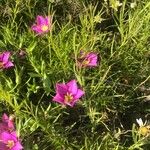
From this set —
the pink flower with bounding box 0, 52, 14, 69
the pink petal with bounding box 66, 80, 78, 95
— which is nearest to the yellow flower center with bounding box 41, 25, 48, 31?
the pink flower with bounding box 0, 52, 14, 69

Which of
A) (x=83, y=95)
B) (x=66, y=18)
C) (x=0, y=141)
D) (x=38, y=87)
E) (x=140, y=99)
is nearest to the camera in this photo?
(x=0, y=141)

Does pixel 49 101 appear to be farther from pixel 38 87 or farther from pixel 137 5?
pixel 137 5

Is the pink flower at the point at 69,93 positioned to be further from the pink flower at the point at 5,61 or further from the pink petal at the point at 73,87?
the pink flower at the point at 5,61

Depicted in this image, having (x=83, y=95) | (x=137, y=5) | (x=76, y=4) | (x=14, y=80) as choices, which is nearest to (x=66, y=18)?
(x=76, y=4)

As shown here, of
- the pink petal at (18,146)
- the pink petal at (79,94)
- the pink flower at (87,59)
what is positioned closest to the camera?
the pink petal at (18,146)

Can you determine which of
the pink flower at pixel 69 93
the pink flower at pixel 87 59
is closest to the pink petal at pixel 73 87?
the pink flower at pixel 69 93

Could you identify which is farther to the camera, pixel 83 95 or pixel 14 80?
A: pixel 14 80

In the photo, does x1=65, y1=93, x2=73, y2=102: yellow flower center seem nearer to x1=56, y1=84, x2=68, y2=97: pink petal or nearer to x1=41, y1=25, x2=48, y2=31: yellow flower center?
x1=56, y1=84, x2=68, y2=97: pink petal
